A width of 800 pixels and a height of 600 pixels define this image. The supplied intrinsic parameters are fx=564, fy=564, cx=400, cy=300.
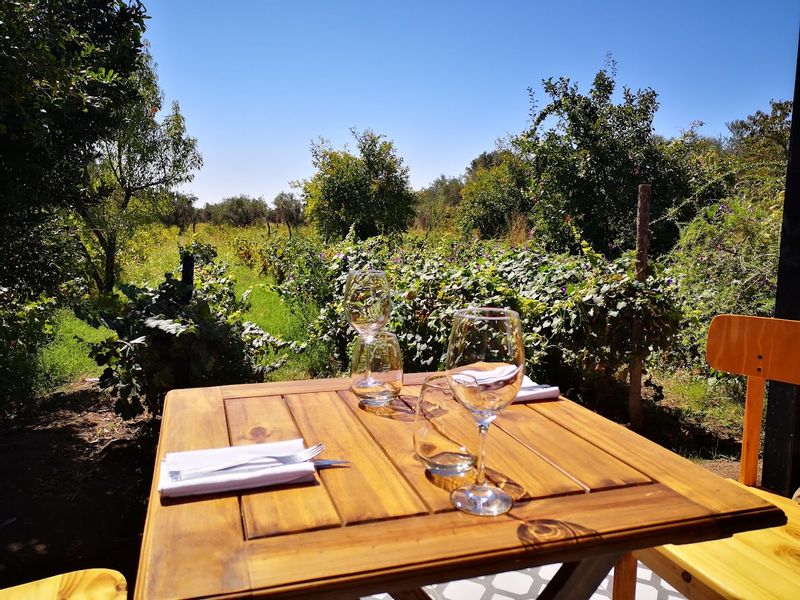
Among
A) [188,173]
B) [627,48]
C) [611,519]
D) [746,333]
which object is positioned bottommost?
[611,519]

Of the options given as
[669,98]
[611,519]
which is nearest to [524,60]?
[669,98]

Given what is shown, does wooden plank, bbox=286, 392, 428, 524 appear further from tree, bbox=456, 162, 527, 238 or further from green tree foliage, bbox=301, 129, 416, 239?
tree, bbox=456, 162, 527, 238

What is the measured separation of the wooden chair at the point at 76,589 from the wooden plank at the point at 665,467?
102 cm

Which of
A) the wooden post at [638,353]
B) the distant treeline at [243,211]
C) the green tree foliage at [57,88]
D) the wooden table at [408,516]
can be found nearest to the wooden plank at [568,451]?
the wooden table at [408,516]

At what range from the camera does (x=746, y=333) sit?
1.73 meters

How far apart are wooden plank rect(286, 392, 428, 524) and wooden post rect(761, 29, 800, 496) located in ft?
5.62

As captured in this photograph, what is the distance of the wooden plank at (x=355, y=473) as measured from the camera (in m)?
0.84

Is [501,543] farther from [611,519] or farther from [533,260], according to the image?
[533,260]

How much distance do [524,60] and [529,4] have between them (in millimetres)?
2809

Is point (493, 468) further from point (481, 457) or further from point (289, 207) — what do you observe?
point (289, 207)

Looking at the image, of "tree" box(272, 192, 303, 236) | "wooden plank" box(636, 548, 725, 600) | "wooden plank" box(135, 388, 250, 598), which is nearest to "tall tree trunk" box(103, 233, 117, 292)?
"wooden plank" box(135, 388, 250, 598)

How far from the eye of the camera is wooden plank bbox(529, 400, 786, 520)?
89cm

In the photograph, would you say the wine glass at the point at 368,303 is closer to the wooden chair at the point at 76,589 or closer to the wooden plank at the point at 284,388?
the wooden plank at the point at 284,388

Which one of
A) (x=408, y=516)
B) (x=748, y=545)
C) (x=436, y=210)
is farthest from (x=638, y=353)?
(x=436, y=210)
